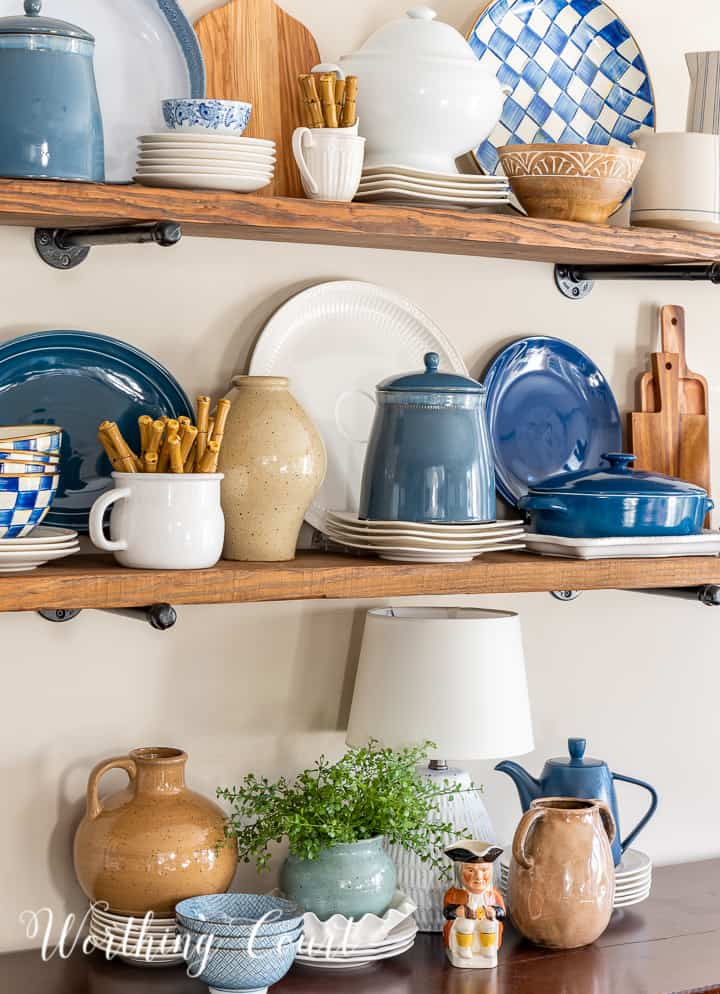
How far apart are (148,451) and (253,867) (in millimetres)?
602

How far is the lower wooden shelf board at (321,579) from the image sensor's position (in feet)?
4.80

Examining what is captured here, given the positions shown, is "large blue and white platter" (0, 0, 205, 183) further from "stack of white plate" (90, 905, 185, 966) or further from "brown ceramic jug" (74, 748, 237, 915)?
"stack of white plate" (90, 905, 185, 966)

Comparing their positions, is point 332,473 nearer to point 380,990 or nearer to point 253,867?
point 253,867

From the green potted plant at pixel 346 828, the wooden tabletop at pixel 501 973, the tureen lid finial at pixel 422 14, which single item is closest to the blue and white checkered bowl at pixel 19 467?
the green potted plant at pixel 346 828

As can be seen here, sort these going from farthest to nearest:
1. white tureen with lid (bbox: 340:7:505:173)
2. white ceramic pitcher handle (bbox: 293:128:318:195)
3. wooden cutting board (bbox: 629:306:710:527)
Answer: wooden cutting board (bbox: 629:306:710:527), white tureen with lid (bbox: 340:7:505:173), white ceramic pitcher handle (bbox: 293:128:318:195)

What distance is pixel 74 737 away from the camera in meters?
1.73

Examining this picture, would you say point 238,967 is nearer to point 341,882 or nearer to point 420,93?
point 341,882

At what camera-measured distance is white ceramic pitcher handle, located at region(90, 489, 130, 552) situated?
4.98 ft

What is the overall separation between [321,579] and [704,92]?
892 mm

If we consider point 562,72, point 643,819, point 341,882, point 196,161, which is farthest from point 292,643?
point 562,72

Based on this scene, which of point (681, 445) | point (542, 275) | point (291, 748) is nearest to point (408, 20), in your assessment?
point (542, 275)

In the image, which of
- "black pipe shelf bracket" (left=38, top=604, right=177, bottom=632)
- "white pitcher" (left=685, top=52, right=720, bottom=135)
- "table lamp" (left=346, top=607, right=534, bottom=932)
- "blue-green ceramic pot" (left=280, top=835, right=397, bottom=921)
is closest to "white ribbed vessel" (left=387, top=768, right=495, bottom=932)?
"table lamp" (left=346, top=607, right=534, bottom=932)

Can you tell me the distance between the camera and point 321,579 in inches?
62.5

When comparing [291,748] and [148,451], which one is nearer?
[148,451]
